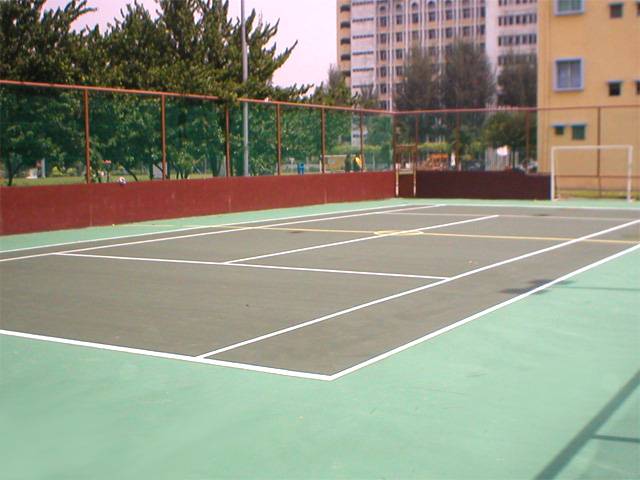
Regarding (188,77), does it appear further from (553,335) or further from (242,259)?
(553,335)

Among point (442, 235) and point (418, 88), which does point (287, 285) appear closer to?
point (442, 235)

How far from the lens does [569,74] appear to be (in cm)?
4641

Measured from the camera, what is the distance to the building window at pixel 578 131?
142 feet

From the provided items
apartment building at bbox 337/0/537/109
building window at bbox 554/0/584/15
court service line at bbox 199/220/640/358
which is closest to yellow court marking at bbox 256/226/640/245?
court service line at bbox 199/220/640/358

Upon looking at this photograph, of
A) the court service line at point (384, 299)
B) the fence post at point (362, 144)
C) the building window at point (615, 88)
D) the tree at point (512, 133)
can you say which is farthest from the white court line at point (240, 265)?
the building window at point (615, 88)

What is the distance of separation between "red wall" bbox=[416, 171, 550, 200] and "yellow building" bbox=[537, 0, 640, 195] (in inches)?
438

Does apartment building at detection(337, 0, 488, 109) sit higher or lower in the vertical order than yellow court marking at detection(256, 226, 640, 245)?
higher

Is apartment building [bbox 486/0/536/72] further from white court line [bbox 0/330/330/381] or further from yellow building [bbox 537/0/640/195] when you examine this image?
white court line [bbox 0/330/330/381]

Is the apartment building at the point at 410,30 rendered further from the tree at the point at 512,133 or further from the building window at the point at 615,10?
the tree at the point at 512,133

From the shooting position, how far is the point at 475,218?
73.9ft

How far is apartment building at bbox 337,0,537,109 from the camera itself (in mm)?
116250

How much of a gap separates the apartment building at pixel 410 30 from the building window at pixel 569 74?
6772cm

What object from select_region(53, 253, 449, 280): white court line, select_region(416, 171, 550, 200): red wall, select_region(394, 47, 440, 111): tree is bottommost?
select_region(53, 253, 449, 280): white court line

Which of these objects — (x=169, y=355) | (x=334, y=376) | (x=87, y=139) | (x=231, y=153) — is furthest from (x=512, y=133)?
(x=334, y=376)
